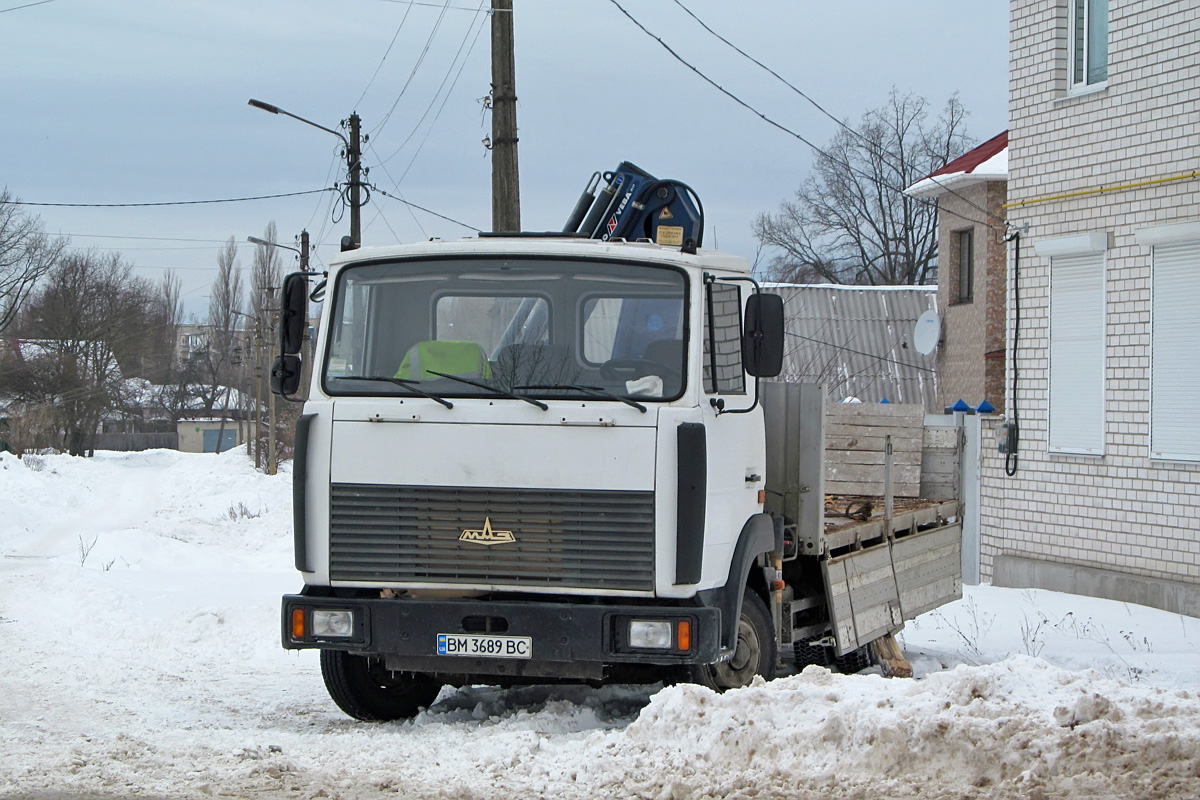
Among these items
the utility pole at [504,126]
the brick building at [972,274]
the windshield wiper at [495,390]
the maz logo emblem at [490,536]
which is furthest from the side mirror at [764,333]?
the brick building at [972,274]

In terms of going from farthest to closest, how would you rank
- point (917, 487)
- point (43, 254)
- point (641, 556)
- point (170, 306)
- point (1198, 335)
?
point (170, 306), point (43, 254), point (1198, 335), point (917, 487), point (641, 556)

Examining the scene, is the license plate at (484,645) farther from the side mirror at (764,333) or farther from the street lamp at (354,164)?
the street lamp at (354,164)

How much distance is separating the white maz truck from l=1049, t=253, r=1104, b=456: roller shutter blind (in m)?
7.70

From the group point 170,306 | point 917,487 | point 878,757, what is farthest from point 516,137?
point 170,306

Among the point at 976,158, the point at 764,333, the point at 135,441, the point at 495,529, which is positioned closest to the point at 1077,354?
the point at 764,333

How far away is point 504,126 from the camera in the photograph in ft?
41.3

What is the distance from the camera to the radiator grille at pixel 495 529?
20.3 ft

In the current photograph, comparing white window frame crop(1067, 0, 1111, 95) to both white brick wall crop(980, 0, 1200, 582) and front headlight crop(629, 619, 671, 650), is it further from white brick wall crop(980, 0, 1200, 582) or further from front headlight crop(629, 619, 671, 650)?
front headlight crop(629, 619, 671, 650)

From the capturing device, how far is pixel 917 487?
31.6 ft

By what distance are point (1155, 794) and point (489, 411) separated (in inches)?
130

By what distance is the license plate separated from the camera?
20.6 feet

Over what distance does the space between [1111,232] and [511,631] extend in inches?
369

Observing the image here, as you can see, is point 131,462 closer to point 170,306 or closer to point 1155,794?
point 170,306

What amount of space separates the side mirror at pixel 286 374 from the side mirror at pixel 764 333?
2.37 metres
